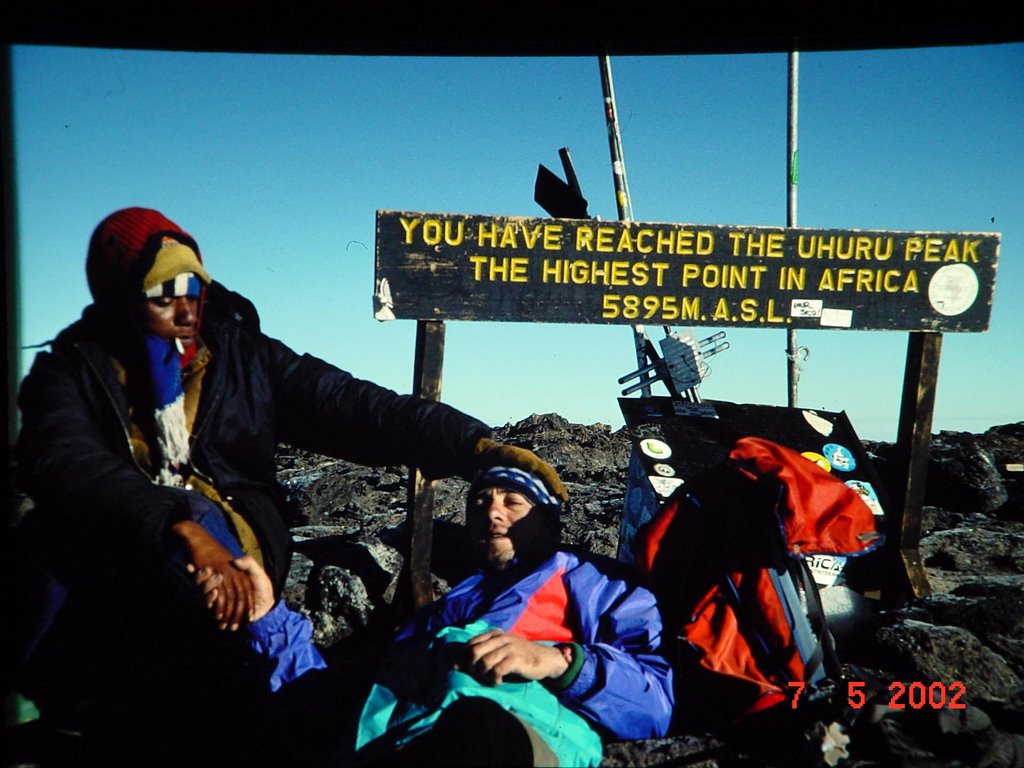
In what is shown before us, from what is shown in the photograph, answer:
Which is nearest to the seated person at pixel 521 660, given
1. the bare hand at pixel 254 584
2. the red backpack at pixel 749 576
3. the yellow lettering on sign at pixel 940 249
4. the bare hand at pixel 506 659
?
the bare hand at pixel 506 659

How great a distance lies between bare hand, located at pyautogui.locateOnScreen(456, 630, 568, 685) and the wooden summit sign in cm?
215

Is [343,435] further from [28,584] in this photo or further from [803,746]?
[803,746]

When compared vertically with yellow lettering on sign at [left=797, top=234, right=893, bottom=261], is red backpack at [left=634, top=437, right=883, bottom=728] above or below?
below

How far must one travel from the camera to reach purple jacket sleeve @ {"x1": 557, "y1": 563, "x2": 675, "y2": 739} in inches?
114

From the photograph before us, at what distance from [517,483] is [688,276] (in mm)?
1847

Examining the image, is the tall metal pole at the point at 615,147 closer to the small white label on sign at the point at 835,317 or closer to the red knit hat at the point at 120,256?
the small white label on sign at the point at 835,317

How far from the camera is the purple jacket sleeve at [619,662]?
2906 millimetres

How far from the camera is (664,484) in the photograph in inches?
185

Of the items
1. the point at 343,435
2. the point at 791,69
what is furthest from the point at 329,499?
the point at 791,69

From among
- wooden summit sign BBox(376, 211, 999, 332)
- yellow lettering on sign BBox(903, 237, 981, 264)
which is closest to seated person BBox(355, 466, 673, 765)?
wooden summit sign BBox(376, 211, 999, 332)

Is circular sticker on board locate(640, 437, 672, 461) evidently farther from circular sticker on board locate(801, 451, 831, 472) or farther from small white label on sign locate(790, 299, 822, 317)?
small white label on sign locate(790, 299, 822, 317)

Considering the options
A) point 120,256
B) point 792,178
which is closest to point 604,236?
point 120,256

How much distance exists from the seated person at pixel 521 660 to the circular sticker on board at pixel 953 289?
270 cm

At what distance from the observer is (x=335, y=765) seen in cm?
270
